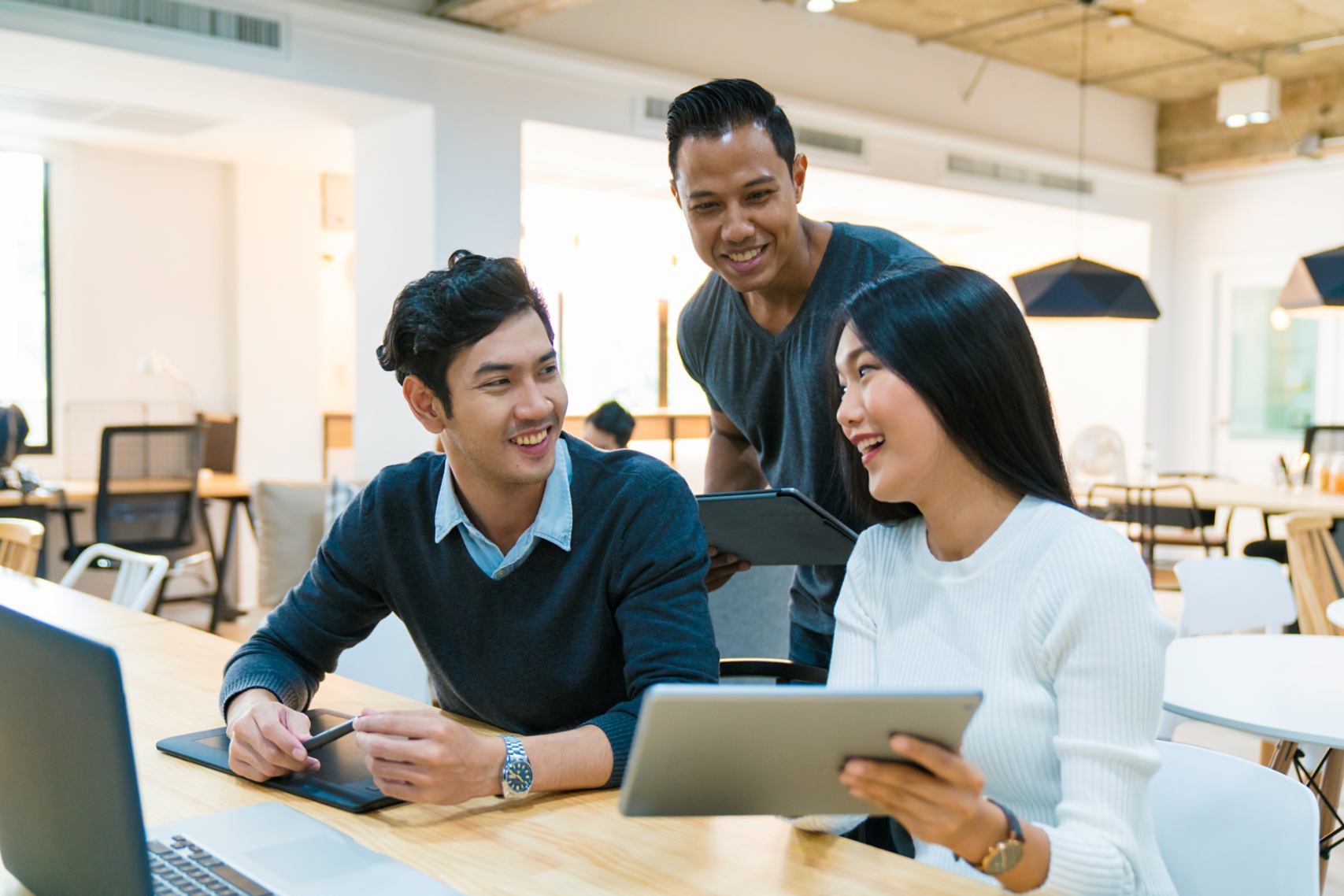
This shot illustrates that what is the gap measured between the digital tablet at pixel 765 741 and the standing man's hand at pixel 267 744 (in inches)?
20.8

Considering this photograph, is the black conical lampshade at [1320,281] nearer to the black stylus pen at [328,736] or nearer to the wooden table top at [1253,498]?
the wooden table top at [1253,498]

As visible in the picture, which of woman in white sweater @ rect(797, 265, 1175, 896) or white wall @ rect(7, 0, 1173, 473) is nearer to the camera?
woman in white sweater @ rect(797, 265, 1175, 896)

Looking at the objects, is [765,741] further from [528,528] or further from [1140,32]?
[1140,32]

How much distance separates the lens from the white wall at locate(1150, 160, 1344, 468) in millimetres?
8047

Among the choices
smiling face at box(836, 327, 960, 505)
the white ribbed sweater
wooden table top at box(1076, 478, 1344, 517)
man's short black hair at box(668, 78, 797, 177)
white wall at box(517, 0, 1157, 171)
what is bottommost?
wooden table top at box(1076, 478, 1344, 517)

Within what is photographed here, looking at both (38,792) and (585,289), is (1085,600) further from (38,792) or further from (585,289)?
(585,289)

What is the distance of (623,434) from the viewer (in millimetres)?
4723

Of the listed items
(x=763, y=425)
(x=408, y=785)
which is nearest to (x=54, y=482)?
(x=763, y=425)

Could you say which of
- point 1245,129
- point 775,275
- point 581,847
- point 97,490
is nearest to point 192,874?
point 581,847

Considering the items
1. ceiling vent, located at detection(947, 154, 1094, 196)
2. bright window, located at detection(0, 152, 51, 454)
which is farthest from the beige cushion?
ceiling vent, located at detection(947, 154, 1094, 196)

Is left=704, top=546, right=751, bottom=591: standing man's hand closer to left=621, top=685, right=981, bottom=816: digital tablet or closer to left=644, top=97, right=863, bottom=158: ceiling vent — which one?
left=621, top=685, right=981, bottom=816: digital tablet

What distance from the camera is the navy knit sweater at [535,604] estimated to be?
4.56 ft

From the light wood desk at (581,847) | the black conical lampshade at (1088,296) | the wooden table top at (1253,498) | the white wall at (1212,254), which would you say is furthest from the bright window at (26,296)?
the white wall at (1212,254)

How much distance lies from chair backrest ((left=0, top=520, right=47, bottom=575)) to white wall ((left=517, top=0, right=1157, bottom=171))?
296 centimetres
